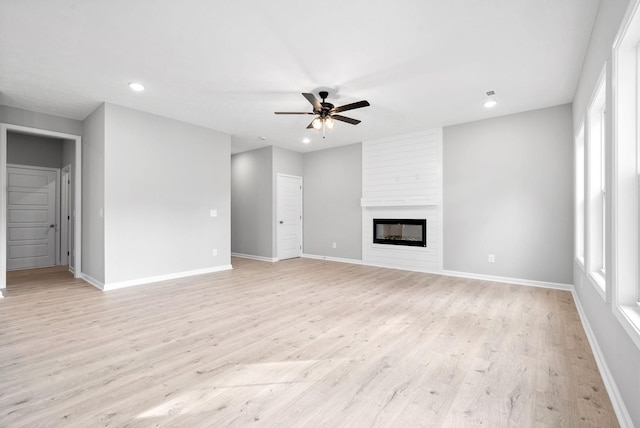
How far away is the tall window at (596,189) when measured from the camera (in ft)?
9.23

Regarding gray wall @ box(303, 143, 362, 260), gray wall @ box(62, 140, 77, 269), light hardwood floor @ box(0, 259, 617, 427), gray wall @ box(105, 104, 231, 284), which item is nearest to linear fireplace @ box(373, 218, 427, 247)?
gray wall @ box(303, 143, 362, 260)

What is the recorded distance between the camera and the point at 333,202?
725cm

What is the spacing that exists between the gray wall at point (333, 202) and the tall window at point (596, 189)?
4.20 m

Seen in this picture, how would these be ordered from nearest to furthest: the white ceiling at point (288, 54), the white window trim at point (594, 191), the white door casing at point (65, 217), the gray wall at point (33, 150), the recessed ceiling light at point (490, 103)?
the white ceiling at point (288, 54) → the white window trim at point (594, 191) → the recessed ceiling light at point (490, 103) → the gray wall at point (33, 150) → the white door casing at point (65, 217)

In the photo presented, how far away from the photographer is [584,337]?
8.89ft

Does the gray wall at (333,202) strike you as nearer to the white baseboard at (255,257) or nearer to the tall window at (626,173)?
the white baseboard at (255,257)

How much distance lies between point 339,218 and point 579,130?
452cm

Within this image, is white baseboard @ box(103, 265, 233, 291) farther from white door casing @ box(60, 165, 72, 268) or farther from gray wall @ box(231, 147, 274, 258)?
white door casing @ box(60, 165, 72, 268)

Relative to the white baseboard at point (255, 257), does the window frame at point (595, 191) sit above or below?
above

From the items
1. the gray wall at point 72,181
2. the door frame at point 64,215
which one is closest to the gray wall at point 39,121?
the gray wall at point 72,181

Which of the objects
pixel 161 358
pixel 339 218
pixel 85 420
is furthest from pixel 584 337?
pixel 339 218

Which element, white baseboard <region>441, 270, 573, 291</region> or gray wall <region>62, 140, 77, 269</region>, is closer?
white baseboard <region>441, 270, 573, 291</region>

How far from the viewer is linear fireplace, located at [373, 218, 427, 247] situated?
19.3 ft

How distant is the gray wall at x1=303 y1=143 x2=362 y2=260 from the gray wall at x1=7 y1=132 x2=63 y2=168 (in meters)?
5.33
